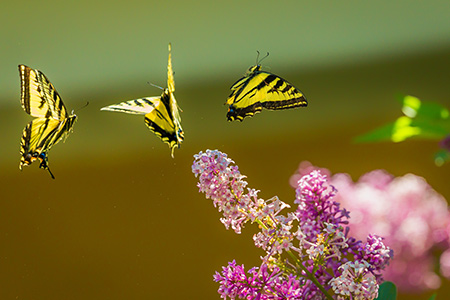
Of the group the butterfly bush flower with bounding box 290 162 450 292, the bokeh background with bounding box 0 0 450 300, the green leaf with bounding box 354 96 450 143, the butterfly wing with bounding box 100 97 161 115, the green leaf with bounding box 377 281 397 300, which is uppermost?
the green leaf with bounding box 354 96 450 143

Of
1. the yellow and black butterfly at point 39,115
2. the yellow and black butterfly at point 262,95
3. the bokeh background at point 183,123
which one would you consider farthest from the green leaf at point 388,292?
the bokeh background at point 183,123

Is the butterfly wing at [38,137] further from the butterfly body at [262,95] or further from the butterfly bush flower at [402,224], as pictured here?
the butterfly bush flower at [402,224]

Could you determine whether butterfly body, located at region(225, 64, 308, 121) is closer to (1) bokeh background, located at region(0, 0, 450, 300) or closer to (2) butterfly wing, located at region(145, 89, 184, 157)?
(2) butterfly wing, located at region(145, 89, 184, 157)

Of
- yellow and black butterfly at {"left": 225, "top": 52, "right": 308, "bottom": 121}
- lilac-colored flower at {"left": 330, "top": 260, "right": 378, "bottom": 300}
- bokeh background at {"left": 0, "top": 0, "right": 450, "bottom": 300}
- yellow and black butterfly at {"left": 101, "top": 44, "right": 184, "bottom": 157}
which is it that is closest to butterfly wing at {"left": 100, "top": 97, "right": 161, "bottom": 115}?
yellow and black butterfly at {"left": 101, "top": 44, "right": 184, "bottom": 157}

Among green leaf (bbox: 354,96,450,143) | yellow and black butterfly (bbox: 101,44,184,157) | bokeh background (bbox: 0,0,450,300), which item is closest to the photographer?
green leaf (bbox: 354,96,450,143)

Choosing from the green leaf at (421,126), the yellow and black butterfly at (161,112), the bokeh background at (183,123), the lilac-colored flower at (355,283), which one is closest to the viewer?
the green leaf at (421,126)

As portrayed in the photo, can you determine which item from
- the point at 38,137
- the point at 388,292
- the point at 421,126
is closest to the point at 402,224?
the point at 388,292

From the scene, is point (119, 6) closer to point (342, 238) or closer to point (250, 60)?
point (250, 60)
